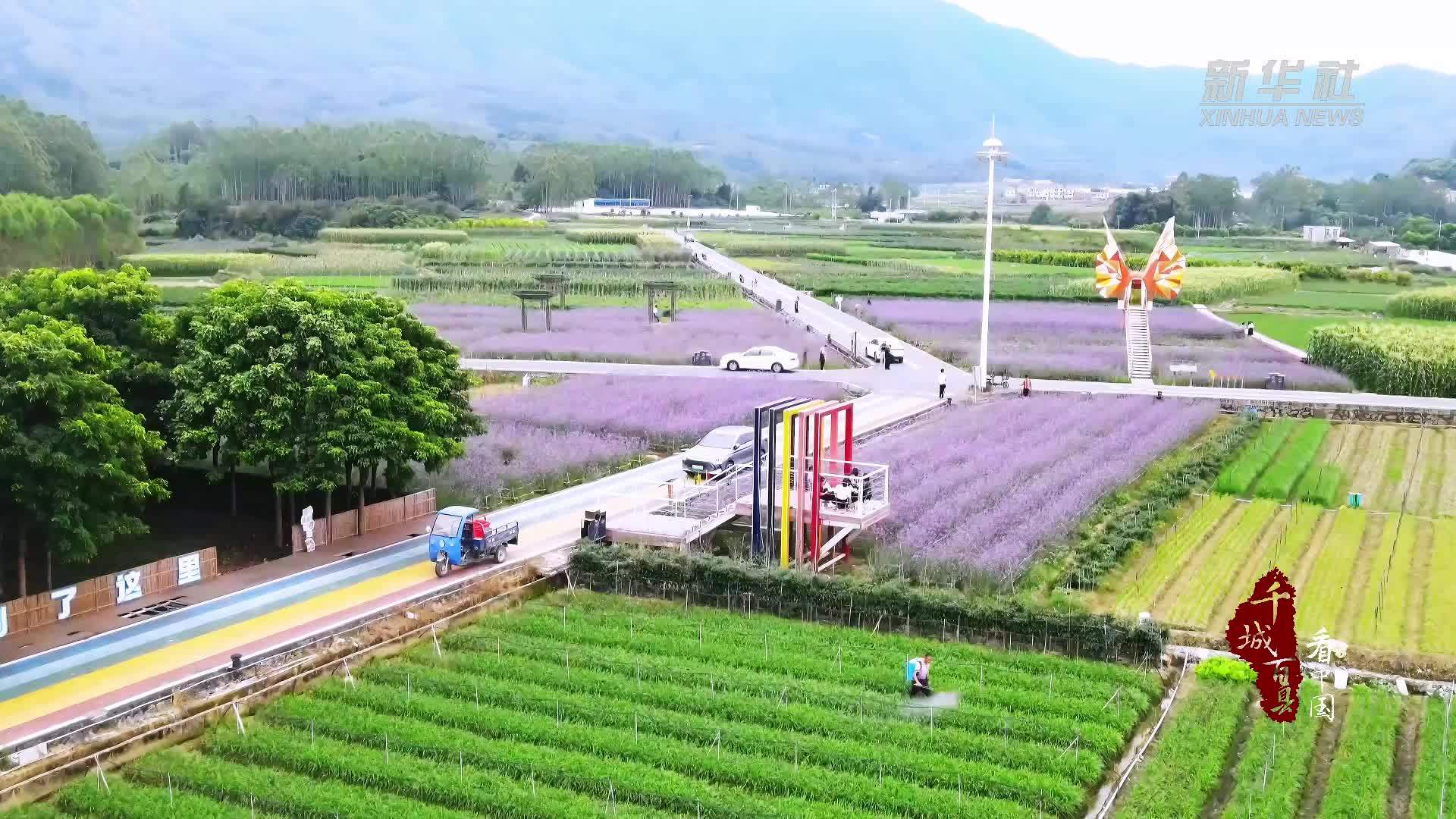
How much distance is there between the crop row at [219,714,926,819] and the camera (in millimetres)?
14992

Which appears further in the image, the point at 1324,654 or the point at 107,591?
the point at 107,591

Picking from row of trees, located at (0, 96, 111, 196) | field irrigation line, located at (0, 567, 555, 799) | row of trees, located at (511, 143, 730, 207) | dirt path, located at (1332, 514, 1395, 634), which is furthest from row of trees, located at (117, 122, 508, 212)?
dirt path, located at (1332, 514, 1395, 634)

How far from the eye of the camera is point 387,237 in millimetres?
102500

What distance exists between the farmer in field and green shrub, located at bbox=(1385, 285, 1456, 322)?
53.9m

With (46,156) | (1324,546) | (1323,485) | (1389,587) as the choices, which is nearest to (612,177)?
(46,156)

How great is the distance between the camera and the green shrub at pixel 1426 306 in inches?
2459

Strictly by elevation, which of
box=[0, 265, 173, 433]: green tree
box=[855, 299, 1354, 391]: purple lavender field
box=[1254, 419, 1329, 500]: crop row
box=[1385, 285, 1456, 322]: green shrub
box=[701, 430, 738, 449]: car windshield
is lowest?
box=[1254, 419, 1329, 500]: crop row

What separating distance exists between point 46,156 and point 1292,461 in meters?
101

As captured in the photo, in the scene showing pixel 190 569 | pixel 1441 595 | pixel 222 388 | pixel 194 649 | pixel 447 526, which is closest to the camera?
pixel 194 649

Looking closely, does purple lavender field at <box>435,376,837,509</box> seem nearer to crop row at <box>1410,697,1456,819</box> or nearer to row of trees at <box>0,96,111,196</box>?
crop row at <box>1410,697,1456,819</box>

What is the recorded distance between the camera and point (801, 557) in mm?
24531

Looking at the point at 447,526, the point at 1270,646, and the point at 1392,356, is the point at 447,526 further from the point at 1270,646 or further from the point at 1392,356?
the point at 1392,356

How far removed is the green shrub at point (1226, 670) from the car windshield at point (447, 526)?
42.2 feet

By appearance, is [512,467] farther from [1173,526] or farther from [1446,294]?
[1446,294]
